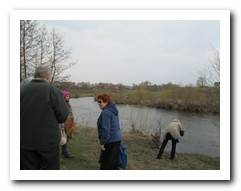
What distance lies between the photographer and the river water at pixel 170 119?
3684 millimetres

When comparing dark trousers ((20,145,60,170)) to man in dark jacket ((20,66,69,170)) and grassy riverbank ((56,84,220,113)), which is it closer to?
man in dark jacket ((20,66,69,170))

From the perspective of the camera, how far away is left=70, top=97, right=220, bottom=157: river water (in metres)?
3.68

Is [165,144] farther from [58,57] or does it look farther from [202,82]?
[58,57]

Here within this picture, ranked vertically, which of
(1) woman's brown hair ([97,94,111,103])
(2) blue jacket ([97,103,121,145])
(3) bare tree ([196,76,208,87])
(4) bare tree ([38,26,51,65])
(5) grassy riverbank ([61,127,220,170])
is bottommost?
(5) grassy riverbank ([61,127,220,170])

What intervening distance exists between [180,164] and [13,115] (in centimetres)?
158

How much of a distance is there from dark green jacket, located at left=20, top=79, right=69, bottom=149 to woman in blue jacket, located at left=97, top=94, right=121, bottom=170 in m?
0.42

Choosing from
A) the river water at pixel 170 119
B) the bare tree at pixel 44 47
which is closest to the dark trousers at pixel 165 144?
the river water at pixel 170 119

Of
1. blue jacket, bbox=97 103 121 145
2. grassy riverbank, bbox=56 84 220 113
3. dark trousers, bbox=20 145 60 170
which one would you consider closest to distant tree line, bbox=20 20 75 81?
grassy riverbank, bbox=56 84 220 113

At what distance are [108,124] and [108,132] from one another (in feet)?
0.22

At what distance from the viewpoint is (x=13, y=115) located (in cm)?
345

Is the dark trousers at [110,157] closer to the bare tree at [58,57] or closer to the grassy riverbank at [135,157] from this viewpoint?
the grassy riverbank at [135,157]

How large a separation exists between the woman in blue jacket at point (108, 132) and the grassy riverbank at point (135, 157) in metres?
0.19
